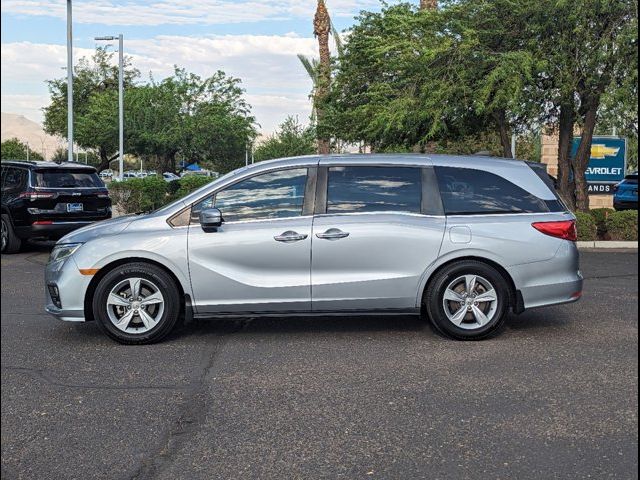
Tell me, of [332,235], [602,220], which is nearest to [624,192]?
[602,220]

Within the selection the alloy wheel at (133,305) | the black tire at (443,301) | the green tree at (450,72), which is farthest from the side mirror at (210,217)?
the green tree at (450,72)

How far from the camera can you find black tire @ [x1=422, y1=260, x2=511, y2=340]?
6.61 metres

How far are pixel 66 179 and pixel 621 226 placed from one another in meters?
10.6

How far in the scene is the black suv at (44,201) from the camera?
12984 mm

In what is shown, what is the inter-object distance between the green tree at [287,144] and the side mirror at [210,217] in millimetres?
41947

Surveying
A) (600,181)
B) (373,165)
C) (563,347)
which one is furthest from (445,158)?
(600,181)

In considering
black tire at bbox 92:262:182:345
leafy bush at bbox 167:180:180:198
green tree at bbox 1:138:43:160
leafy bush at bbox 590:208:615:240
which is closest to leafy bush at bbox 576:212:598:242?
leafy bush at bbox 590:208:615:240

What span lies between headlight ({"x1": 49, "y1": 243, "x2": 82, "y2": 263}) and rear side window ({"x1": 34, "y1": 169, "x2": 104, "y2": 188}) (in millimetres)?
6894

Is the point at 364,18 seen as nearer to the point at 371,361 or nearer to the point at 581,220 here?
the point at 581,220

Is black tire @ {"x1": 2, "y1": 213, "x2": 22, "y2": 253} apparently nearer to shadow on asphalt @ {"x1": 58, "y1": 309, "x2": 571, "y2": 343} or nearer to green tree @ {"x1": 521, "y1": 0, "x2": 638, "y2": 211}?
shadow on asphalt @ {"x1": 58, "y1": 309, "x2": 571, "y2": 343}

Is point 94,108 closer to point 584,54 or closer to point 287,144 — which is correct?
point 287,144

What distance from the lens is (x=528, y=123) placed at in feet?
62.4

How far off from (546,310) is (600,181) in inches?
722

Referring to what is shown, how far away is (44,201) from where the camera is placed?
13.0 metres
